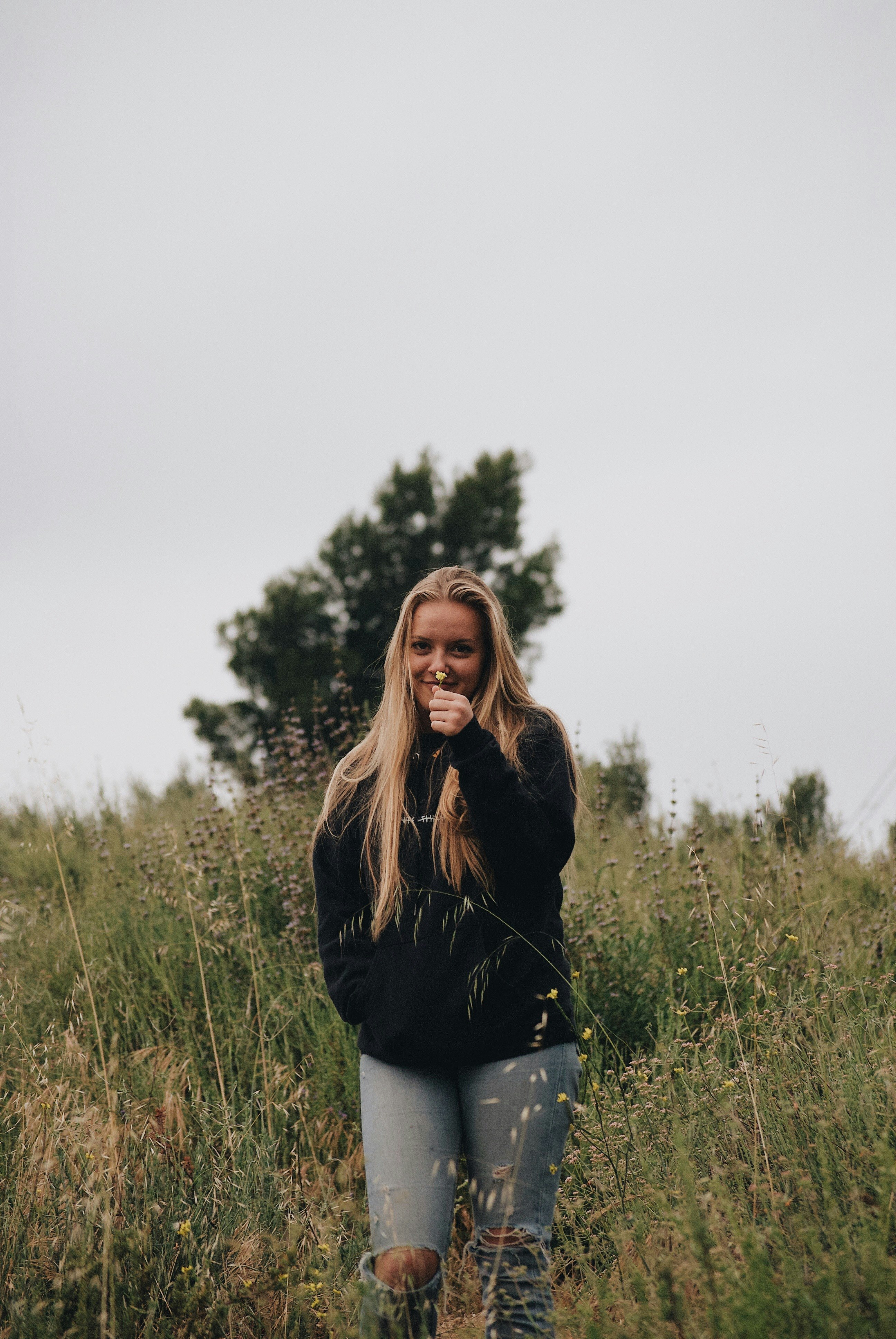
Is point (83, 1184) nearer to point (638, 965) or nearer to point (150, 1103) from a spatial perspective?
point (150, 1103)

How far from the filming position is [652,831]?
5730 millimetres

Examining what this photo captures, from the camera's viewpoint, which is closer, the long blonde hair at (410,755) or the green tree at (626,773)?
the long blonde hair at (410,755)

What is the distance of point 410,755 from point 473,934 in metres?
0.58

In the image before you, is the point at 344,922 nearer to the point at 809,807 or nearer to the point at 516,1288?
the point at 516,1288

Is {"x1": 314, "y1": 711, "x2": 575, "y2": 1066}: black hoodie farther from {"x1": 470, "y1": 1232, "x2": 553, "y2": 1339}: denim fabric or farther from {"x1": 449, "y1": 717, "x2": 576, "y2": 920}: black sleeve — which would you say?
{"x1": 470, "y1": 1232, "x2": 553, "y2": 1339}: denim fabric

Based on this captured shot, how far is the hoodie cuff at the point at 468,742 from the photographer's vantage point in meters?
2.07

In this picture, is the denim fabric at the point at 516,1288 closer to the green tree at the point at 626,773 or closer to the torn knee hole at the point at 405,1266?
the torn knee hole at the point at 405,1266

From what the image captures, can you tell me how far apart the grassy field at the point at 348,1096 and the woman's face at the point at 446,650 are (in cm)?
→ 86

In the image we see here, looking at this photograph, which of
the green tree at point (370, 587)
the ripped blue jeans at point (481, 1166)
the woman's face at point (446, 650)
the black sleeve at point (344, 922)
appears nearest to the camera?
the ripped blue jeans at point (481, 1166)

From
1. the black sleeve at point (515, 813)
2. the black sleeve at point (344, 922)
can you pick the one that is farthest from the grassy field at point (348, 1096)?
the black sleeve at point (344, 922)

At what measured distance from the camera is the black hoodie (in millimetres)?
2008

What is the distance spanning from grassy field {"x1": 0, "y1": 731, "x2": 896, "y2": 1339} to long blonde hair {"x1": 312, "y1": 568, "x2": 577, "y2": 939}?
24.7 inches

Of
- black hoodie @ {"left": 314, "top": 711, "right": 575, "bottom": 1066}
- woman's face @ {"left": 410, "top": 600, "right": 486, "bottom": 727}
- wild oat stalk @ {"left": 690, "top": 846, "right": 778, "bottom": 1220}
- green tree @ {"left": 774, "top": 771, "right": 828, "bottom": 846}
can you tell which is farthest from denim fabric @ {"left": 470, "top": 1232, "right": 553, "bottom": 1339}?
green tree @ {"left": 774, "top": 771, "right": 828, "bottom": 846}

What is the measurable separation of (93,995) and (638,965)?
→ 2441mm
